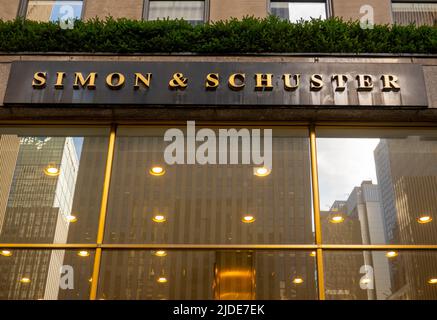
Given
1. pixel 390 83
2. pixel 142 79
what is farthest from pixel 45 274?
pixel 390 83

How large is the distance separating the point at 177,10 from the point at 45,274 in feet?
19.0

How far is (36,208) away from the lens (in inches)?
379

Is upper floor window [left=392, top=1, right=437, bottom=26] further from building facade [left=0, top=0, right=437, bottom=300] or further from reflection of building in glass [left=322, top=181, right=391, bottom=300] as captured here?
reflection of building in glass [left=322, top=181, right=391, bottom=300]

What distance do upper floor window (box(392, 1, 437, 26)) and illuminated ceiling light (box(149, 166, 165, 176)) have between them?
5463 mm

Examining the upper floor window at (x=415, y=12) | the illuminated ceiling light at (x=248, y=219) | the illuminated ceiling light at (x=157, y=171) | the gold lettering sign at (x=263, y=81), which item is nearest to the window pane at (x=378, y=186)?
the illuminated ceiling light at (x=248, y=219)

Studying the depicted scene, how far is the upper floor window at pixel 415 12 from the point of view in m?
11.3

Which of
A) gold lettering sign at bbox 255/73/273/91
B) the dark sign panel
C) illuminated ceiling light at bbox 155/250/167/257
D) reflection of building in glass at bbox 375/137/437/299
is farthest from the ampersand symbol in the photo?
reflection of building in glass at bbox 375/137/437/299

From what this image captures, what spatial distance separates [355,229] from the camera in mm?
9305

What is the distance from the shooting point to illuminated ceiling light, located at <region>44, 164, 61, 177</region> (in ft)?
32.8

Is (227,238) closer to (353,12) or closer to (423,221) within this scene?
(423,221)

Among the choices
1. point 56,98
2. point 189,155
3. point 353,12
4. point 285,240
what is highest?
point 353,12

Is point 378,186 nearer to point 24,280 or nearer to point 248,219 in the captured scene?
point 248,219
